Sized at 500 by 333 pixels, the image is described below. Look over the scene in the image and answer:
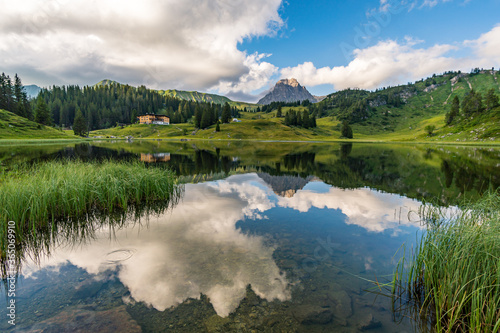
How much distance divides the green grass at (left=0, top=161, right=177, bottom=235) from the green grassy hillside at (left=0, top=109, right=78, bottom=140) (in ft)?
333

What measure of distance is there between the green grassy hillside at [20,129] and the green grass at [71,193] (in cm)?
10155

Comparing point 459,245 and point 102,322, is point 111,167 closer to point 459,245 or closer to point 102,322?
point 102,322

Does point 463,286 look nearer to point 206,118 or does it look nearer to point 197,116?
point 206,118

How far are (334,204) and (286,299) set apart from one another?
529 inches

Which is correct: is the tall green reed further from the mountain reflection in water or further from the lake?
the mountain reflection in water

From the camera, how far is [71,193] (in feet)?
45.9

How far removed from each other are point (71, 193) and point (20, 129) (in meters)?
119

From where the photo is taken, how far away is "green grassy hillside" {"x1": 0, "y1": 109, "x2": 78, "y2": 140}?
8681 cm

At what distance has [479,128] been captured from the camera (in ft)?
396

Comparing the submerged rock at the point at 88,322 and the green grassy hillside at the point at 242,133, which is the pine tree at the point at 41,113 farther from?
the submerged rock at the point at 88,322

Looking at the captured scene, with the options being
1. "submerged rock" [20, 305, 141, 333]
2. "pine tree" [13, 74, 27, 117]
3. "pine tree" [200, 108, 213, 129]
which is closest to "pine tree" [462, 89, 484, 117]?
"pine tree" [200, 108, 213, 129]

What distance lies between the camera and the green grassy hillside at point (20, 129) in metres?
86.8

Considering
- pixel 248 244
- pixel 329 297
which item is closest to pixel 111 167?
pixel 248 244

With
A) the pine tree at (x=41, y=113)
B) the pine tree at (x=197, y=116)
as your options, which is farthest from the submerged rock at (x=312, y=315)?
the pine tree at (x=197, y=116)
